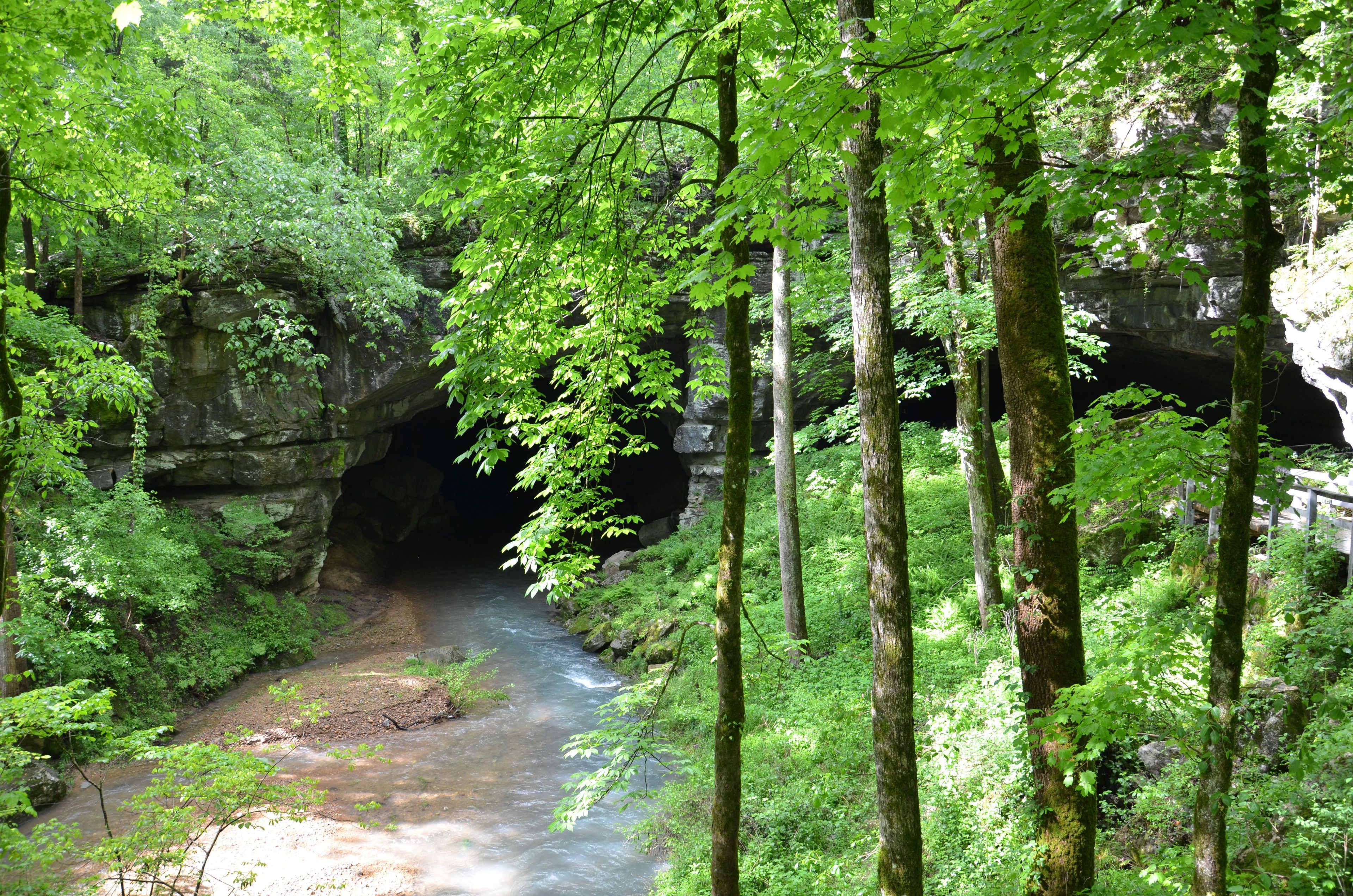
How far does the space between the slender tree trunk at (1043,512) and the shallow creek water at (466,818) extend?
446 cm

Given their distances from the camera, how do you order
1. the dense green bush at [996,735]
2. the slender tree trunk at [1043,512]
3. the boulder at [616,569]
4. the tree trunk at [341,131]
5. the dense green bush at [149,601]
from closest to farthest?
1. the dense green bush at [996,735]
2. the slender tree trunk at [1043,512]
3. the dense green bush at [149,601]
4. the boulder at [616,569]
5. the tree trunk at [341,131]

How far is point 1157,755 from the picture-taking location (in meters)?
5.80

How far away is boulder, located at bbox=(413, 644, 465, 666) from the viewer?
1406 centimetres

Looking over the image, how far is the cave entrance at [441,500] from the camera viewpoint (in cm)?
2202

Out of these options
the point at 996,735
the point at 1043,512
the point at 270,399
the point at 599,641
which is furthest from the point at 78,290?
the point at 996,735

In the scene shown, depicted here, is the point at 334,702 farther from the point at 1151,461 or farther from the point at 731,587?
the point at 1151,461

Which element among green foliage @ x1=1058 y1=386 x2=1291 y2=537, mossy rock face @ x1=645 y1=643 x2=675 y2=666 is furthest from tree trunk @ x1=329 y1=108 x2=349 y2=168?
green foliage @ x1=1058 y1=386 x2=1291 y2=537

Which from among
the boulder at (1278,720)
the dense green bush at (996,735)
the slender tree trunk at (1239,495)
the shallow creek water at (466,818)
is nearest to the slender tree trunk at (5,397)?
the shallow creek water at (466,818)

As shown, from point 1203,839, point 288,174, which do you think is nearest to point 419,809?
point 1203,839

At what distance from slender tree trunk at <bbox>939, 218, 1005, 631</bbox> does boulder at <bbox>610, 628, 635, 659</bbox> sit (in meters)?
7.18

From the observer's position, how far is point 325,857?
7.75m

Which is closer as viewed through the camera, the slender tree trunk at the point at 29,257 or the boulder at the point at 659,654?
the slender tree trunk at the point at 29,257

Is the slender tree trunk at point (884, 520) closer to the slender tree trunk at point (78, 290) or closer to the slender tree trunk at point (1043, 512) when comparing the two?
the slender tree trunk at point (1043, 512)

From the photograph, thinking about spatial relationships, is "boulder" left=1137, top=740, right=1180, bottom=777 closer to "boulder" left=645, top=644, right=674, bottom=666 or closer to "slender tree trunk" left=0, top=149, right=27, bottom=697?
"boulder" left=645, top=644, right=674, bottom=666
